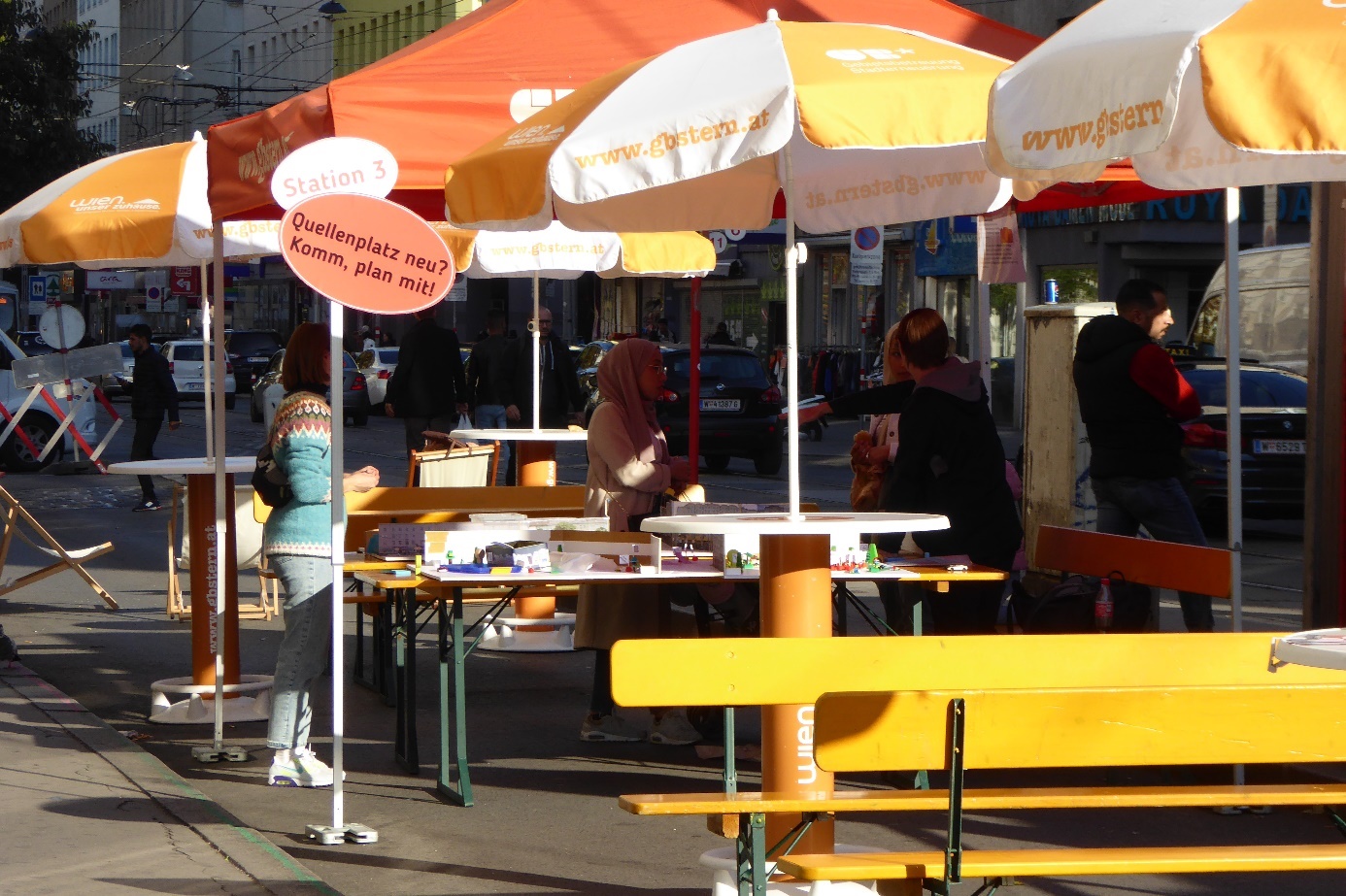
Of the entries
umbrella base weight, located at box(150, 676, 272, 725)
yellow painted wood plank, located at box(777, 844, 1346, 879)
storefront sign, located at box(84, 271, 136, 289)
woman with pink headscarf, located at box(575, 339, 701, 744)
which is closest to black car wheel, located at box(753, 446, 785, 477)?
umbrella base weight, located at box(150, 676, 272, 725)

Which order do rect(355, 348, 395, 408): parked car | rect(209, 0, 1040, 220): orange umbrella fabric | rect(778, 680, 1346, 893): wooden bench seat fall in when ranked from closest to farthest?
rect(778, 680, 1346, 893): wooden bench seat, rect(209, 0, 1040, 220): orange umbrella fabric, rect(355, 348, 395, 408): parked car

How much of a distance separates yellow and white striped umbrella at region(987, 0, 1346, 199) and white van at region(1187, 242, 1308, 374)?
13.6 metres

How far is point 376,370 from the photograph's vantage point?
4084cm

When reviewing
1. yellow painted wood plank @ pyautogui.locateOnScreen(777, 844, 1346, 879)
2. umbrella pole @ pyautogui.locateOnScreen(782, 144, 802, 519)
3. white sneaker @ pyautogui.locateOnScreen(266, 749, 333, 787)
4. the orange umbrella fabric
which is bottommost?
white sneaker @ pyautogui.locateOnScreen(266, 749, 333, 787)

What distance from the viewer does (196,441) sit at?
32.6 metres

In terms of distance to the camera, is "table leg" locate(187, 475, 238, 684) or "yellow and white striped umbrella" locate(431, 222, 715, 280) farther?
"yellow and white striped umbrella" locate(431, 222, 715, 280)

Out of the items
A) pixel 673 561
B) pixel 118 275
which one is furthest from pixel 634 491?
pixel 118 275

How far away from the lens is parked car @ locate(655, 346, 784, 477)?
80.9 ft

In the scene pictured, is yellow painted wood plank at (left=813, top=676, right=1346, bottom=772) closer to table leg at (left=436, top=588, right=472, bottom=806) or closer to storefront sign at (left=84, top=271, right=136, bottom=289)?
table leg at (left=436, top=588, right=472, bottom=806)

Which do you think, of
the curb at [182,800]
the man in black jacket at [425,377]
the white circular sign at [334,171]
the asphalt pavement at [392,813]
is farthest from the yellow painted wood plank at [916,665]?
the man in black jacket at [425,377]

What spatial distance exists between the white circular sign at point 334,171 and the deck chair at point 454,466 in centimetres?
456

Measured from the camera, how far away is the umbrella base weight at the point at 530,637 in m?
11.2

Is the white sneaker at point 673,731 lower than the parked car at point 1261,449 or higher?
lower

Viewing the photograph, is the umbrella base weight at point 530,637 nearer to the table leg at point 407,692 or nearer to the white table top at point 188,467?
Answer: the white table top at point 188,467
